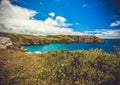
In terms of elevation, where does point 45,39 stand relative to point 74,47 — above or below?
above

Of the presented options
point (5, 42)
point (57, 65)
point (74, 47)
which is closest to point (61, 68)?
point (57, 65)

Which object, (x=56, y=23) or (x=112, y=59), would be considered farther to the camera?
(x=56, y=23)

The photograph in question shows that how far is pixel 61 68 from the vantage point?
12.5 ft

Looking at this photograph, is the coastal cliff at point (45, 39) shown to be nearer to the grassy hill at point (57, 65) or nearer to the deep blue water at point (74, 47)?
the grassy hill at point (57, 65)

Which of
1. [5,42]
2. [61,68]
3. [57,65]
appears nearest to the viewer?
[61,68]

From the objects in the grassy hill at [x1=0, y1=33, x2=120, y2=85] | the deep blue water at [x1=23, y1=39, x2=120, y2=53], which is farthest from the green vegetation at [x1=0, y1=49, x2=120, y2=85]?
the deep blue water at [x1=23, y1=39, x2=120, y2=53]

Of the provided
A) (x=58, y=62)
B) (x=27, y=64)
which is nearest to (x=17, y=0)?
(x=27, y=64)

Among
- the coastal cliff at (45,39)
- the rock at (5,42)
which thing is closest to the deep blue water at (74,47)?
the coastal cliff at (45,39)

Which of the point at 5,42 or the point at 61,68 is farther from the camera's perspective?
the point at 5,42

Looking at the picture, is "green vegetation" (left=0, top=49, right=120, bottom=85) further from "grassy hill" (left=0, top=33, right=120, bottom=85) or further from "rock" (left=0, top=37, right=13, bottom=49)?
"rock" (left=0, top=37, right=13, bottom=49)

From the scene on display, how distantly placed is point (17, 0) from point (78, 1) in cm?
183

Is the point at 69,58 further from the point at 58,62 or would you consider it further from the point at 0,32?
the point at 0,32

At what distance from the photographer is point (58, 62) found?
160 inches

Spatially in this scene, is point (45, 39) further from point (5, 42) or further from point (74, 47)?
point (5, 42)
